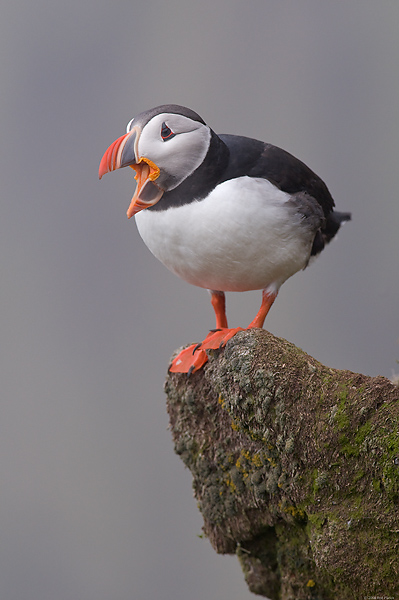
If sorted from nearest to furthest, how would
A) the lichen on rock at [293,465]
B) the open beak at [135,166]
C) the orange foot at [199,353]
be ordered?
1. the lichen on rock at [293,465]
2. the open beak at [135,166]
3. the orange foot at [199,353]

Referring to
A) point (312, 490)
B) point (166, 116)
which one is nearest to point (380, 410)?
point (312, 490)

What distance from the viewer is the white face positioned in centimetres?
179

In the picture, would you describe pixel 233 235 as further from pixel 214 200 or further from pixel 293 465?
pixel 293 465

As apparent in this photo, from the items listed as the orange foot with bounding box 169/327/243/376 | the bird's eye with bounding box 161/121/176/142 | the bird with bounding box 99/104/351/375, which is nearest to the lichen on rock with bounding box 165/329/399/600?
the orange foot with bounding box 169/327/243/376

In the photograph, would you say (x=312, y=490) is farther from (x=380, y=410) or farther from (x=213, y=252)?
(x=213, y=252)

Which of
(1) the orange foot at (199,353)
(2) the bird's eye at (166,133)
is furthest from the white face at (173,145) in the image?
(1) the orange foot at (199,353)

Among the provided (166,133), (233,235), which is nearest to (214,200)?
(233,235)

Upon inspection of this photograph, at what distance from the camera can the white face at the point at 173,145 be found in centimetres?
179

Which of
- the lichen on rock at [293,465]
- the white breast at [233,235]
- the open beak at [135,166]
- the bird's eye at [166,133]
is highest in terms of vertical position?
the bird's eye at [166,133]

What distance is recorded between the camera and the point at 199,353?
2.02 metres

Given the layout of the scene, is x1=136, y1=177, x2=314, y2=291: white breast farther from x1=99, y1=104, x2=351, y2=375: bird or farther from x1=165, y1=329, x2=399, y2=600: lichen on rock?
x1=165, y1=329, x2=399, y2=600: lichen on rock

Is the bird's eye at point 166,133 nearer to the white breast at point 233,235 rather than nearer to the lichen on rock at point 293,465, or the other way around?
the white breast at point 233,235

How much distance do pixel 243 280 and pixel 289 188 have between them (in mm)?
293

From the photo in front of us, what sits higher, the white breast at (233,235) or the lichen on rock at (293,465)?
the white breast at (233,235)
